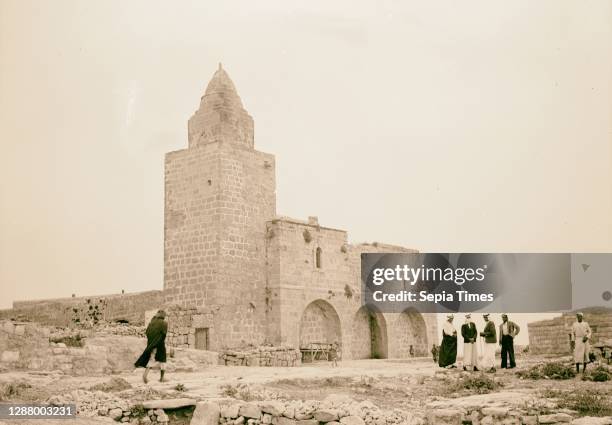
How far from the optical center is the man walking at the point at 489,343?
1911 cm

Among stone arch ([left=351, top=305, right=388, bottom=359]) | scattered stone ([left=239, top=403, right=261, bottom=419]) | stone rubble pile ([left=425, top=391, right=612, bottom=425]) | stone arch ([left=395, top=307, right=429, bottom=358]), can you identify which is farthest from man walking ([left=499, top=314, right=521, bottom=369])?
stone arch ([left=395, top=307, right=429, bottom=358])

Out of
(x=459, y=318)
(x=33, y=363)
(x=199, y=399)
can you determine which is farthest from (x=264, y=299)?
(x=199, y=399)

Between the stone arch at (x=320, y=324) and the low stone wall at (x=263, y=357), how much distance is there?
2.70m

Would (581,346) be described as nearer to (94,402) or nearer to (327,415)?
(327,415)

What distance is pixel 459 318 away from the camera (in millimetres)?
21875

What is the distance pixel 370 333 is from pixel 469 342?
410 inches

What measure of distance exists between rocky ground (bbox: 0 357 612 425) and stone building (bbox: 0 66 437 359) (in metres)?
5.80

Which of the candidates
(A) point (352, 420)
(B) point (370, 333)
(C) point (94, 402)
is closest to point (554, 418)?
(A) point (352, 420)

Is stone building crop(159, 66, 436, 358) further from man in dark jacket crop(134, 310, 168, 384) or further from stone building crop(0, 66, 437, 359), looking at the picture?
man in dark jacket crop(134, 310, 168, 384)

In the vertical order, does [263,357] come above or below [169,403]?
above

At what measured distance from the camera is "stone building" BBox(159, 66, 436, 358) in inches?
943

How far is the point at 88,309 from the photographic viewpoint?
27219mm

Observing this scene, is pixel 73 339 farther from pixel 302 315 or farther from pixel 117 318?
pixel 302 315

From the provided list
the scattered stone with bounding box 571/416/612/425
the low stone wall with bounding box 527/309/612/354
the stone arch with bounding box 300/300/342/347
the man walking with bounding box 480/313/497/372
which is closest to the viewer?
the scattered stone with bounding box 571/416/612/425
